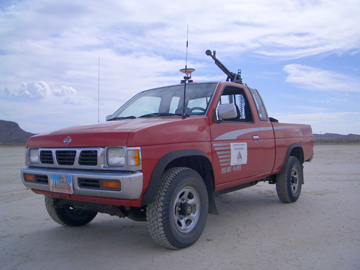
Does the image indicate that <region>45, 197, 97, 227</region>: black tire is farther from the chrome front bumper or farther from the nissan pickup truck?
the chrome front bumper

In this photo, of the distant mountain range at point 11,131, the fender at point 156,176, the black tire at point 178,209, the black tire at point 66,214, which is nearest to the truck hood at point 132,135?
the fender at point 156,176

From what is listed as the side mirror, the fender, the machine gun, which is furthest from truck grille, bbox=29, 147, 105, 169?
the machine gun

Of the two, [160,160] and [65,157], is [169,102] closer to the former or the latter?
[160,160]

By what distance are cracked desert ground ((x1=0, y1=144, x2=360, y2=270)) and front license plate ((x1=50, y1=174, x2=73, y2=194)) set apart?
0.69 metres

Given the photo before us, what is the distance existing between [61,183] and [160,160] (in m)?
1.04

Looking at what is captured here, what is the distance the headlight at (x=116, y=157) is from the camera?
9.58 feet

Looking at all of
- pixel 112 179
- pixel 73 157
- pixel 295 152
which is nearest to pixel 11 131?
pixel 295 152

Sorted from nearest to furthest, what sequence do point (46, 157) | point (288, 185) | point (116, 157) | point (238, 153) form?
point (116, 157), point (46, 157), point (238, 153), point (288, 185)

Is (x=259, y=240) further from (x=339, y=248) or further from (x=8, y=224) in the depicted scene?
(x=8, y=224)

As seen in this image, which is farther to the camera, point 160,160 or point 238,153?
point 238,153

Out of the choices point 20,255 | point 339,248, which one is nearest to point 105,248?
point 20,255

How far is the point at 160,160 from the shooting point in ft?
10.1

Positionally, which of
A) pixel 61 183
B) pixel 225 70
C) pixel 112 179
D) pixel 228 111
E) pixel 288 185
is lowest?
pixel 288 185

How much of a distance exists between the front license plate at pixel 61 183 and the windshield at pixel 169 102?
1399mm
